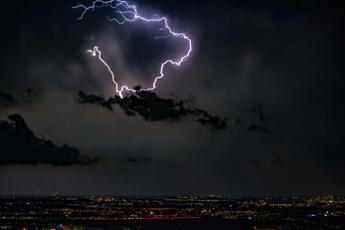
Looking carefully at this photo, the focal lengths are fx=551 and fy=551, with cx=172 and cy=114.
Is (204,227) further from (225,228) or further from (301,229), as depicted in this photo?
(301,229)

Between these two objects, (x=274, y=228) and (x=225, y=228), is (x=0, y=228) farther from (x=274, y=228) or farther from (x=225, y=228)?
(x=274, y=228)

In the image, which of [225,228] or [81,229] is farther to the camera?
[225,228]

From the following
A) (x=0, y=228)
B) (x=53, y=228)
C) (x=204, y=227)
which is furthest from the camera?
(x=204, y=227)

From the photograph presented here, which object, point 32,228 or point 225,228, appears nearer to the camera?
point 32,228

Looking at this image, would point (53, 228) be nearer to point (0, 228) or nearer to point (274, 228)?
point (0, 228)

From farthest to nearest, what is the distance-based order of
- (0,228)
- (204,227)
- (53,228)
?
(204,227), (53,228), (0,228)

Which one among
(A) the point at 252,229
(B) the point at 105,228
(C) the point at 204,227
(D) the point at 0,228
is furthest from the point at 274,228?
(D) the point at 0,228

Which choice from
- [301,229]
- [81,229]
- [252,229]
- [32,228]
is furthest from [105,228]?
[301,229]
